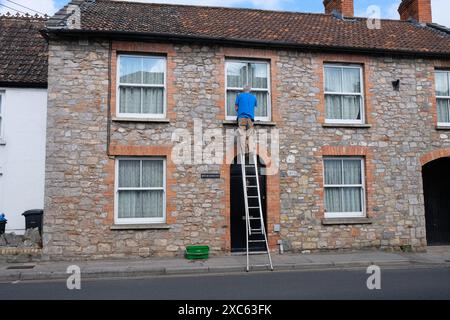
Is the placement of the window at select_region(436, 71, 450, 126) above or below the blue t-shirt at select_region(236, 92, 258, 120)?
above

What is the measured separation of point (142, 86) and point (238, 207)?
465cm

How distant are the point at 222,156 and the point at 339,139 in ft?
12.6

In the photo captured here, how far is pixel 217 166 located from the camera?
469 inches

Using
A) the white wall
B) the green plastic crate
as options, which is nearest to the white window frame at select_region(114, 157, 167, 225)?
the green plastic crate

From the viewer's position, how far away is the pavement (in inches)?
375

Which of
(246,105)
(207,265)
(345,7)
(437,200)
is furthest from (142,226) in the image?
(345,7)

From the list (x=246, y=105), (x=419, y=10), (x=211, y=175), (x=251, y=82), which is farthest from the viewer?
(x=419, y=10)

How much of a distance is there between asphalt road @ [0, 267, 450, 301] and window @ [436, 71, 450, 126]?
6.04 m

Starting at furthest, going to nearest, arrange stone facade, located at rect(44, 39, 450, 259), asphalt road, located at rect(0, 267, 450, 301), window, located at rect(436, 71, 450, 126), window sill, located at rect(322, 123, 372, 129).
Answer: window, located at rect(436, 71, 450, 126) < window sill, located at rect(322, 123, 372, 129) < stone facade, located at rect(44, 39, 450, 259) < asphalt road, located at rect(0, 267, 450, 301)

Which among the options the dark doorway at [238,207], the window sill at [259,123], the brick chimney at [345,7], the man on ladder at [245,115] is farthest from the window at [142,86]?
the brick chimney at [345,7]

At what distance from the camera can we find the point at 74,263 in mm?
10711

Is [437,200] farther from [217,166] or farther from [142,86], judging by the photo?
[142,86]

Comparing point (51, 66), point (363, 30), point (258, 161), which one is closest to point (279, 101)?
point (258, 161)

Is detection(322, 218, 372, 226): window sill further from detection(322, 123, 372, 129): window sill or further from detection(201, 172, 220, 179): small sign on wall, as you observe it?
detection(201, 172, 220, 179): small sign on wall
